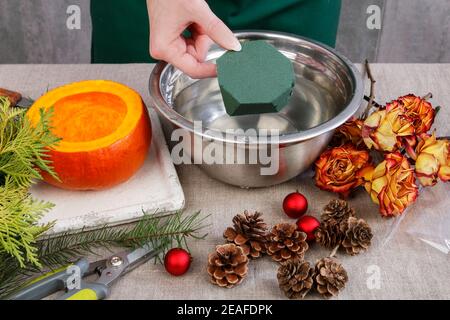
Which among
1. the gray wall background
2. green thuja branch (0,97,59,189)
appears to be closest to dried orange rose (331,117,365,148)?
green thuja branch (0,97,59,189)

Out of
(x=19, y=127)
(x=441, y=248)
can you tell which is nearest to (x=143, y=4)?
(x=19, y=127)

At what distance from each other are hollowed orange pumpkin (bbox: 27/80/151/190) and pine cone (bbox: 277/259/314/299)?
10.5 inches

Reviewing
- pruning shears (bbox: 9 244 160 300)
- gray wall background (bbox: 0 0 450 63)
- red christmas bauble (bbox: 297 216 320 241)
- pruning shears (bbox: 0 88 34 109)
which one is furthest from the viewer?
gray wall background (bbox: 0 0 450 63)

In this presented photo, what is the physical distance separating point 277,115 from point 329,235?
266mm

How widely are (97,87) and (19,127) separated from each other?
142 mm

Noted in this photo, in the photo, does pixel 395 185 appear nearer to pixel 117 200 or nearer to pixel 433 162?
pixel 433 162

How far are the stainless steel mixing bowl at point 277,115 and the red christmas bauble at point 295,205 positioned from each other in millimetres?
39

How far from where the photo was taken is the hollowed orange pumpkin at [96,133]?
826 mm

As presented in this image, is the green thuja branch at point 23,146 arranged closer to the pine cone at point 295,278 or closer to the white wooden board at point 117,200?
the white wooden board at point 117,200

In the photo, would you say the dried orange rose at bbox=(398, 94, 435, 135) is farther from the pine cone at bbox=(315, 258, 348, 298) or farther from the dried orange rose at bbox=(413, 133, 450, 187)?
the pine cone at bbox=(315, 258, 348, 298)

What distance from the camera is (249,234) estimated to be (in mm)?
808

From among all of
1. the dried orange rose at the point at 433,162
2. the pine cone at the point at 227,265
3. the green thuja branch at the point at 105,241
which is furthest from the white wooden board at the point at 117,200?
the dried orange rose at the point at 433,162

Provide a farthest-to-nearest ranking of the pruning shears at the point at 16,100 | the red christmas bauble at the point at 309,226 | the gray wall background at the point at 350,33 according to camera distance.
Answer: the gray wall background at the point at 350,33 < the pruning shears at the point at 16,100 < the red christmas bauble at the point at 309,226

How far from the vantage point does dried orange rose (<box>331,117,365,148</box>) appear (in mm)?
911
